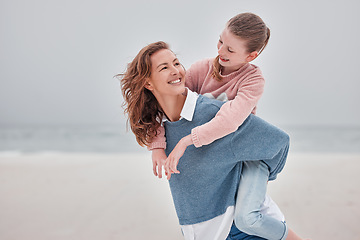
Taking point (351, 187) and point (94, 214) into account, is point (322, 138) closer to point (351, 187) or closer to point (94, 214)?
point (351, 187)

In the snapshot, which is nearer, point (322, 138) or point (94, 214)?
point (94, 214)

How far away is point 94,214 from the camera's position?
11.5 ft

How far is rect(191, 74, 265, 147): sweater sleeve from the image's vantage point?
1625 millimetres

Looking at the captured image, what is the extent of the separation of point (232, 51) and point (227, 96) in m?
0.22

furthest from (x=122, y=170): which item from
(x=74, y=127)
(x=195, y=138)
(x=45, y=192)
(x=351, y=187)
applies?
(x=74, y=127)

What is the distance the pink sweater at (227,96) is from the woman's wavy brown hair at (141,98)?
68 millimetres

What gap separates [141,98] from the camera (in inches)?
74.2

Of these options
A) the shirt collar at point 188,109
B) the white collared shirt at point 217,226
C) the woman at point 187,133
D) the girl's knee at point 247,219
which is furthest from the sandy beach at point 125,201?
the shirt collar at point 188,109

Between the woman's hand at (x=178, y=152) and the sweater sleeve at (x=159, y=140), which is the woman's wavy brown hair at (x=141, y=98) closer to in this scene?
the sweater sleeve at (x=159, y=140)

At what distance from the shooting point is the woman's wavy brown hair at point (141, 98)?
183 cm

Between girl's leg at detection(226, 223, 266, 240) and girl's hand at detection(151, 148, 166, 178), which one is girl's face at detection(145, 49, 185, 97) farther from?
girl's leg at detection(226, 223, 266, 240)

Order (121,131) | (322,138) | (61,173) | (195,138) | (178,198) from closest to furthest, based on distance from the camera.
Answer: (195,138) < (178,198) < (61,173) < (322,138) < (121,131)

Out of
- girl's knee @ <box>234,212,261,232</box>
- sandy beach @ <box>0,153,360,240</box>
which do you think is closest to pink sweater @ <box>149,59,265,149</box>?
girl's knee @ <box>234,212,261,232</box>

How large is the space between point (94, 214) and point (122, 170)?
1659mm
